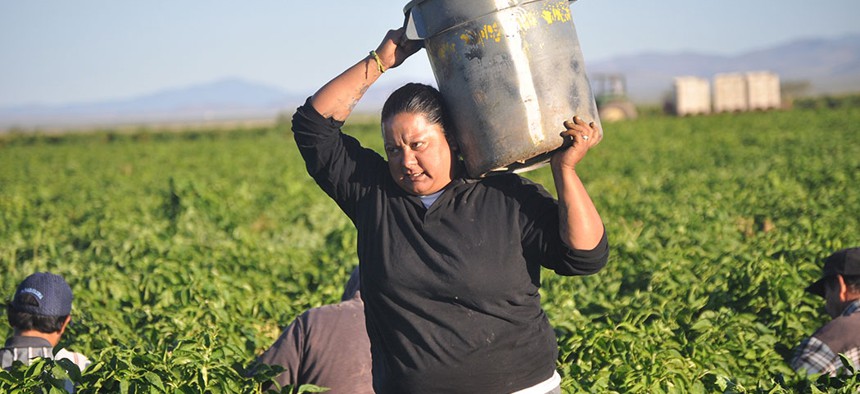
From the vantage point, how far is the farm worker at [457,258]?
2.49m

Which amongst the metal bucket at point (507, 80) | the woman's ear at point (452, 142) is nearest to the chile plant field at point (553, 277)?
the woman's ear at point (452, 142)

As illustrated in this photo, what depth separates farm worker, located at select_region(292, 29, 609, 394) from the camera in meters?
2.49

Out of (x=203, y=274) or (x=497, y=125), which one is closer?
(x=497, y=125)

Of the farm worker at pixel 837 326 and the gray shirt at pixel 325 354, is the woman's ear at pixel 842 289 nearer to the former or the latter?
the farm worker at pixel 837 326

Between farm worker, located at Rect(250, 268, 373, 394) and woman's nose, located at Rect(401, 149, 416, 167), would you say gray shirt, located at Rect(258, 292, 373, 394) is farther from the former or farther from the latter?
woman's nose, located at Rect(401, 149, 416, 167)

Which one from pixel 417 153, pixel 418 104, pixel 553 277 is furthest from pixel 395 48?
pixel 553 277

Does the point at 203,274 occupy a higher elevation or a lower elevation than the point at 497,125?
lower

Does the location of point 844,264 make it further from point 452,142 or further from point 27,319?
point 27,319

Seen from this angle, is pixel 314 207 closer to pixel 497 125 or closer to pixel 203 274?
pixel 203 274

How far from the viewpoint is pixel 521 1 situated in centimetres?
258

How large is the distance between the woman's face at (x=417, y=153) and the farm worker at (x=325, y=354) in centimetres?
112

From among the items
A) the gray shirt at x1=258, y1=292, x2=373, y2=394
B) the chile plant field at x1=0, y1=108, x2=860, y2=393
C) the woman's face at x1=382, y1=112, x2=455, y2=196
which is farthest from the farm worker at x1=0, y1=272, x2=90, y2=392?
→ the woman's face at x1=382, y1=112, x2=455, y2=196

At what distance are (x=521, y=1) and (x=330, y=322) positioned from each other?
154 cm

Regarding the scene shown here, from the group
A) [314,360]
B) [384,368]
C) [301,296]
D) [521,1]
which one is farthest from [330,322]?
[301,296]
